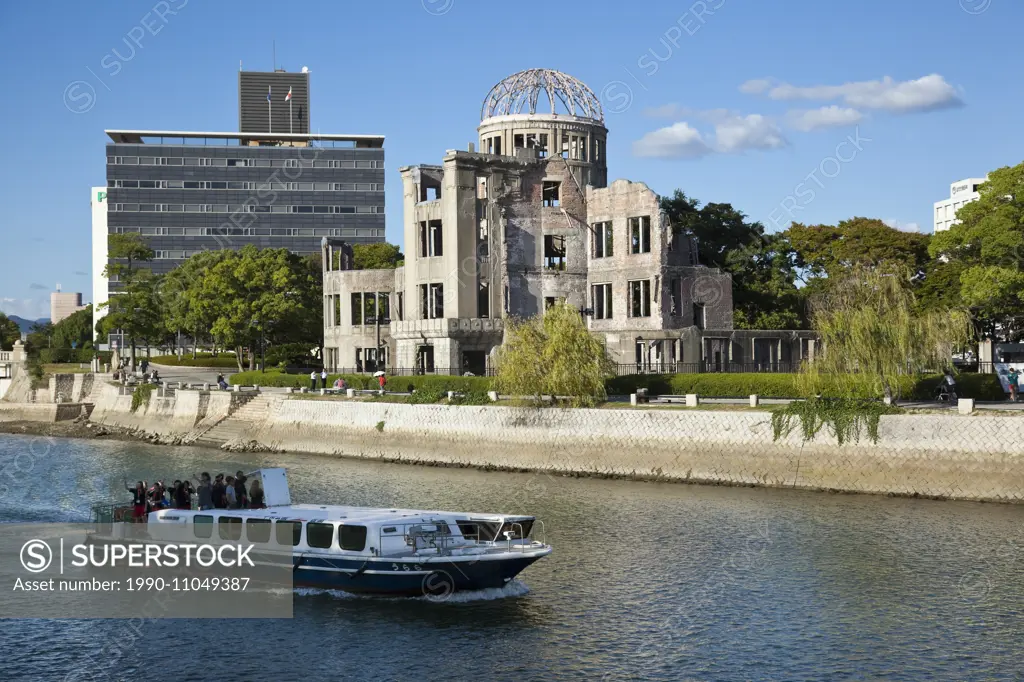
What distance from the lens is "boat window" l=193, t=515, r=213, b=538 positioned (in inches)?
1436

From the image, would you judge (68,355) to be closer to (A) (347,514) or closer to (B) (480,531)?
(A) (347,514)

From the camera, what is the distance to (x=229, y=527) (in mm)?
35906

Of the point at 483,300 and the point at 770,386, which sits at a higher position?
the point at 483,300

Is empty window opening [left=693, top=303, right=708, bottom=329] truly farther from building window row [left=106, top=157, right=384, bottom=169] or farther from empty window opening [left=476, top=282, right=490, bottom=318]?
building window row [left=106, top=157, right=384, bottom=169]

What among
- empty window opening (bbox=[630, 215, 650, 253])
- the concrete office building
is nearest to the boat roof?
empty window opening (bbox=[630, 215, 650, 253])

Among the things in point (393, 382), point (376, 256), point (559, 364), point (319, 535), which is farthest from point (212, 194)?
point (319, 535)

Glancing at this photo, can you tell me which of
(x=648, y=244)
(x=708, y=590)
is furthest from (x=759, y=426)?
(x=648, y=244)

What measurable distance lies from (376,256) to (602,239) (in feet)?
211

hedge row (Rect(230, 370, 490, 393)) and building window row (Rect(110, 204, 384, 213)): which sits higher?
building window row (Rect(110, 204, 384, 213))

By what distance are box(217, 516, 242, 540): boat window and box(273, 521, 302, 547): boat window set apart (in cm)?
171

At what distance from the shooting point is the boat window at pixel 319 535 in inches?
1339

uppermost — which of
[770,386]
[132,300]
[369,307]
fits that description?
[132,300]

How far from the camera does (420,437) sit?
66.6 m

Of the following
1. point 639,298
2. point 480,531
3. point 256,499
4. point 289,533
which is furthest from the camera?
point 639,298
